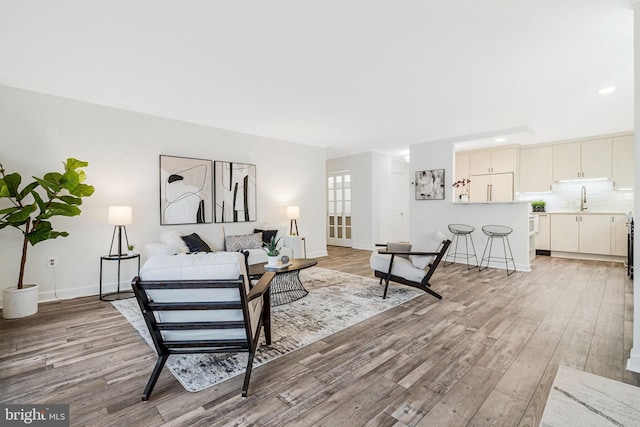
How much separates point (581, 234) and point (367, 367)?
657 cm

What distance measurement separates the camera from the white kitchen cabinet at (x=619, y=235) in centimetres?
580

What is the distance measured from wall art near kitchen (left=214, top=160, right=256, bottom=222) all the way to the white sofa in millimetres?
175

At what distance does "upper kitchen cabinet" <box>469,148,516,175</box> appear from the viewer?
6781mm

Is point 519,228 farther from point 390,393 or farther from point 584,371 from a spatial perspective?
point 390,393

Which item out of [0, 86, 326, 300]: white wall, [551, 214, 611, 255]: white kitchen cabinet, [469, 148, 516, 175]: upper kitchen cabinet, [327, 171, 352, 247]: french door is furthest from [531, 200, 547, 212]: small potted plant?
[0, 86, 326, 300]: white wall

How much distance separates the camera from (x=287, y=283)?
3826 millimetres

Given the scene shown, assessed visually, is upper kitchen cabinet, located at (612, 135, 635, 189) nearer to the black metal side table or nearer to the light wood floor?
the light wood floor

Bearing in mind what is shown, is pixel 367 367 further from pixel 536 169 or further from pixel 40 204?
pixel 536 169

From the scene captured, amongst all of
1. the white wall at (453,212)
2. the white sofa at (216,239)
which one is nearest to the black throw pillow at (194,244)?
the white sofa at (216,239)

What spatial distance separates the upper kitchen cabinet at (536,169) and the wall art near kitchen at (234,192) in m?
6.24

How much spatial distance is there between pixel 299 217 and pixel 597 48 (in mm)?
4981

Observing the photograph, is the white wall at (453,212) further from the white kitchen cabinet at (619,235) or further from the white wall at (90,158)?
the white wall at (90,158)

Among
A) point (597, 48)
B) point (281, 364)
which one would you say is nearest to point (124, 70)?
point (281, 364)

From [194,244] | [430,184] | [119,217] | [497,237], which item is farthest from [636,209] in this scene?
[119,217]
